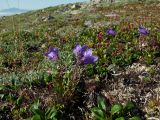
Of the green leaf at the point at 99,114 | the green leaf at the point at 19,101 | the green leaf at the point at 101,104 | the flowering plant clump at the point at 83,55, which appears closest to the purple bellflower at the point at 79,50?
the flowering plant clump at the point at 83,55

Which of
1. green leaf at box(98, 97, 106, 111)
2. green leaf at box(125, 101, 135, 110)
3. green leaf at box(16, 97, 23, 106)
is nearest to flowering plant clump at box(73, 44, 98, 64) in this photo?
green leaf at box(98, 97, 106, 111)

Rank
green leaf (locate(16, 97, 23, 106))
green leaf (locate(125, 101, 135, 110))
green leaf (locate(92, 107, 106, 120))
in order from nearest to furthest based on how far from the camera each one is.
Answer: green leaf (locate(92, 107, 106, 120)), green leaf (locate(125, 101, 135, 110)), green leaf (locate(16, 97, 23, 106))

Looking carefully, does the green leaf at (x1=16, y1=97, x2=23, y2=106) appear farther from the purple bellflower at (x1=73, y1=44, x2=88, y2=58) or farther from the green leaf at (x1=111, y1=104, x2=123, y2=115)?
the green leaf at (x1=111, y1=104, x2=123, y2=115)

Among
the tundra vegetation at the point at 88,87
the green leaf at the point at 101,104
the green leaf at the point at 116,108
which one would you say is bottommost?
the tundra vegetation at the point at 88,87

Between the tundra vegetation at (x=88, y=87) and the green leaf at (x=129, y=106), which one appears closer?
the green leaf at (x=129, y=106)

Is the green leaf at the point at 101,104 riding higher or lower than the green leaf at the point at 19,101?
higher

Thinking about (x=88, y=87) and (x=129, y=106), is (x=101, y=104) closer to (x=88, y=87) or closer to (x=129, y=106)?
(x=129, y=106)

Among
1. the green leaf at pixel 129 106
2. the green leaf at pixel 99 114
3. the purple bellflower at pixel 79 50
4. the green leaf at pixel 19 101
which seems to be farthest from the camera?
the green leaf at pixel 19 101

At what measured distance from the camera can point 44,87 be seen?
30.0 ft

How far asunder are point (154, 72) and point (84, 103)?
2149 mm

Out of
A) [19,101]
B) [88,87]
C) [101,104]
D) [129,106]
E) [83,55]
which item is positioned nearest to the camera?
[129,106]

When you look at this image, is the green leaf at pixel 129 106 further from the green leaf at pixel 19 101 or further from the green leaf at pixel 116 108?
the green leaf at pixel 19 101

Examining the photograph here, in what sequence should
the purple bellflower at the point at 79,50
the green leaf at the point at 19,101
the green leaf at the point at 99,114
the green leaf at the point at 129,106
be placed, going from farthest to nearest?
1. the green leaf at the point at 19,101
2. the purple bellflower at the point at 79,50
3. the green leaf at the point at 129,106
4. the green leaf at the point at 99,114

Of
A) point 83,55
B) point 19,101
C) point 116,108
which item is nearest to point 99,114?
point 116,108
